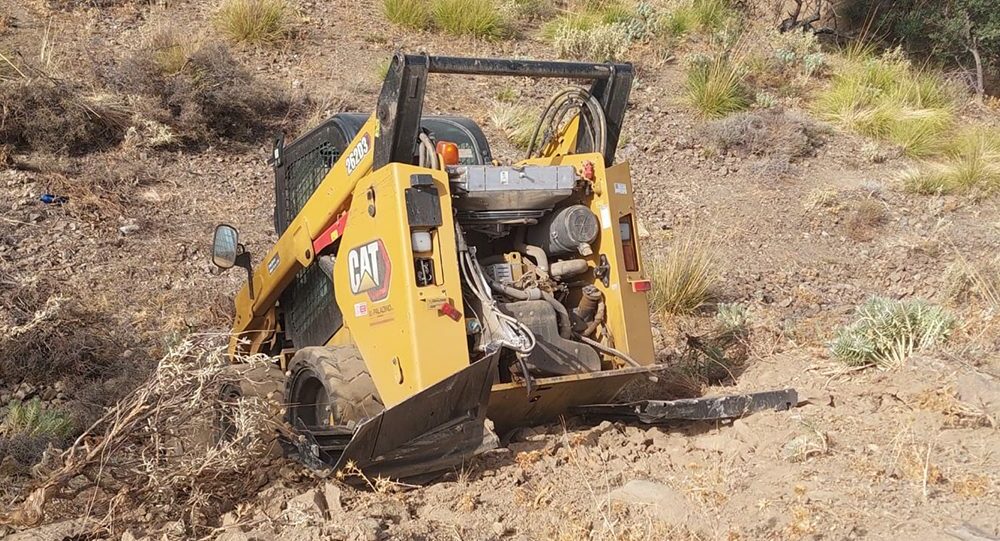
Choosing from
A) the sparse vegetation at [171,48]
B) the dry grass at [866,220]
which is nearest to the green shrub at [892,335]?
the dry grass at [866,220]

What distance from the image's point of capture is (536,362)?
454cm

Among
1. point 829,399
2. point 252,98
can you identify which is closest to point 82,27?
point 252,98

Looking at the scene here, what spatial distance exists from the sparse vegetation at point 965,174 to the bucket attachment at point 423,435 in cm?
858

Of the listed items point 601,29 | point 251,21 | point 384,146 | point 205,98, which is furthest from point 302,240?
point 601,29

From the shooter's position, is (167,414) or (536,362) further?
(536,362)

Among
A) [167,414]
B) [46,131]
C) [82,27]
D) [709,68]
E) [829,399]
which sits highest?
[82,27]

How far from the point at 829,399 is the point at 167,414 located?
Answer: 3353 millimetres

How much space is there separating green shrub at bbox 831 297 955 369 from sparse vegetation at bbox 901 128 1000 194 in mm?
5699

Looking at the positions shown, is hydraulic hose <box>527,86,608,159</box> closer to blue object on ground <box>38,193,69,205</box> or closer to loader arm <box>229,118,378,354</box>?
loader arm <box>229,118,378,354</box>

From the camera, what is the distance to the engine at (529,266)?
4.43 m

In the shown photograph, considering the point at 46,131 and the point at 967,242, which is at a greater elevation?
the point at 46,131

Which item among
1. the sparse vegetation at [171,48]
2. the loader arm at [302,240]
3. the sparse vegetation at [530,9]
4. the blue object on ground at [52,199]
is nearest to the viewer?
the loader arm at [302,240]

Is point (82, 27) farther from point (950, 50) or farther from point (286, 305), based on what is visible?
point (950, 50)

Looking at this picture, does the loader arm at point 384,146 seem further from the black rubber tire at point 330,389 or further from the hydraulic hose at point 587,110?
the black rubber tire at point 330,389
